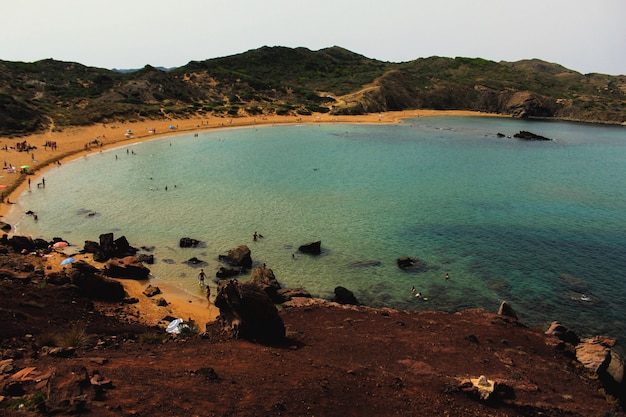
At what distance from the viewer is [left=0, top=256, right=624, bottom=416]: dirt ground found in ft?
45.9

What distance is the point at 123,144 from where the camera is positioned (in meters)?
84.1

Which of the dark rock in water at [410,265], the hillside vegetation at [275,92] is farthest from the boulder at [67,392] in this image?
the hillside vegetation at [275,92]

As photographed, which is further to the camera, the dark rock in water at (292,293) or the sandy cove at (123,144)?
the dark rock in water at (292,293)

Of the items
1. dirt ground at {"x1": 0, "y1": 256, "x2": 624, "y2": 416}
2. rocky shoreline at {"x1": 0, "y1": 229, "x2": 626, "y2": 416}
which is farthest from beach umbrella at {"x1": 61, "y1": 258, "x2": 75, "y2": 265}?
dirt ground at {"x1": 0, "y1": 256, "x2": 624, "y2": 416}

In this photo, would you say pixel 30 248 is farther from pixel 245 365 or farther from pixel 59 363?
pixel 245 365

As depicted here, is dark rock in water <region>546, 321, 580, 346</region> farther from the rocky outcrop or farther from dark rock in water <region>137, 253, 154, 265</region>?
the rocky outcrop

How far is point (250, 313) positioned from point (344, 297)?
956 centimetres

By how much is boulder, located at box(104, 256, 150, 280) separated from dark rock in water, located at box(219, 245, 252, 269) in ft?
20.9

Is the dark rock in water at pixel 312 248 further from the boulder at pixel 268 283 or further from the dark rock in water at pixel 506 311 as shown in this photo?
the dark rock in water at pixel 506 311

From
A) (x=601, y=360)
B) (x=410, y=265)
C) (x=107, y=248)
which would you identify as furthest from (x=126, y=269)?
(x=601, y=360)

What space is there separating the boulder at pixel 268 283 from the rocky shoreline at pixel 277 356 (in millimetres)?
123

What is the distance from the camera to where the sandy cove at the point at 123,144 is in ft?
90.7

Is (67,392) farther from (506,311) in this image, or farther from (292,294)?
(506,311)

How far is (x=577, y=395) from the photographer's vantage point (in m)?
18.4
